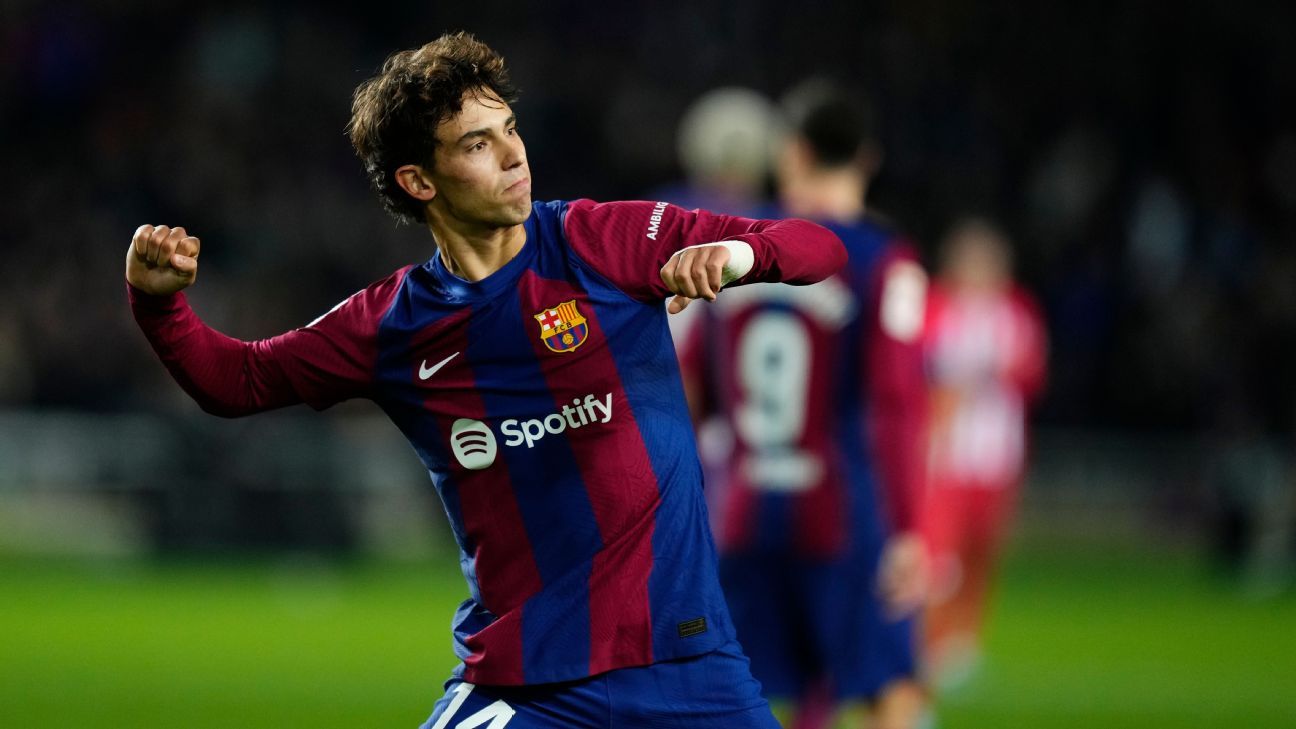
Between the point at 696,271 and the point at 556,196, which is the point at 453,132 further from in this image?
the point at 556,196

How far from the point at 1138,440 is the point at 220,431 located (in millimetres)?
7120

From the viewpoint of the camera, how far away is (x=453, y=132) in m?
4.05

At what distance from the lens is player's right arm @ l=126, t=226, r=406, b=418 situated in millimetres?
4023

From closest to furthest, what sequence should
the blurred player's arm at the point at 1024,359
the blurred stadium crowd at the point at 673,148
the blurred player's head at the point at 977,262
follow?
the blurred player's arm at the point at 1024,359
the blurred player's head at the point at 977,262
the blurred stadium crowd at the point at 673,148

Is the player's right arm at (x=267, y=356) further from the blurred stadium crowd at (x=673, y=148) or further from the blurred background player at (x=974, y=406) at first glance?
the blurred stadium crowd at (x=673, y=148)

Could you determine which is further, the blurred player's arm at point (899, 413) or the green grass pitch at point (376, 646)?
the green grass pitch at point (376, 646)

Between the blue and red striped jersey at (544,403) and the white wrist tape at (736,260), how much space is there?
10 centimetres

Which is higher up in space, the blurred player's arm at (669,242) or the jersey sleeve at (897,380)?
the blurred player's arm at (669,242)

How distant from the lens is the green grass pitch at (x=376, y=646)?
9023mm

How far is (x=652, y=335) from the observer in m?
4.11

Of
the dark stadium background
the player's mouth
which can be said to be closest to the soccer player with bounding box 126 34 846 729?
the player's mouth

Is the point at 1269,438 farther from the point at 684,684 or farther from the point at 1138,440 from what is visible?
the point at 684,684

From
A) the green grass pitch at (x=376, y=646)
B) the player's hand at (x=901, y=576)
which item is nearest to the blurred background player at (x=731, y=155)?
the player's hand at (x=901, y=576)

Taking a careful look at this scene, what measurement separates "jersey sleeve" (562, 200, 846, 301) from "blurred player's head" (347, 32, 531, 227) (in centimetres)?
17
